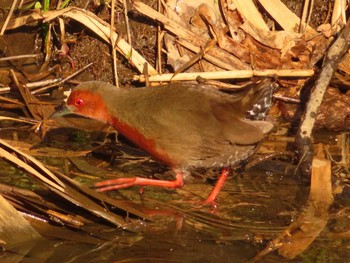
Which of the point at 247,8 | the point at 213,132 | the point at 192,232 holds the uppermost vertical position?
the point at 247,8

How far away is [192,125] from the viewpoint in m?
5.47

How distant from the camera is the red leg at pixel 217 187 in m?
5.67

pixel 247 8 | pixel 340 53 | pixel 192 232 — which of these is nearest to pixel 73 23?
pixel 247 8

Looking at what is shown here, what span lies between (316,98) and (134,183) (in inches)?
62.8

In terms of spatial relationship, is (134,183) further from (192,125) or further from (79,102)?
(79,102)

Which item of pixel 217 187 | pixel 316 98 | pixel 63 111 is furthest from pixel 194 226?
pixel 316 98

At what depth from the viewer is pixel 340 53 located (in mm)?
6695

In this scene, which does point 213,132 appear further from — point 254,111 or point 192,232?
point 192,232

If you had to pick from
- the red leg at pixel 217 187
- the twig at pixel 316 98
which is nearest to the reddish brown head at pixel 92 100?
the red leg at pixel 217 187

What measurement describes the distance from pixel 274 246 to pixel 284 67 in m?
2.70

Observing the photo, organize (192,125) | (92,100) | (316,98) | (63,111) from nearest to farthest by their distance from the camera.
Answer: (192,125)
(92,100)
(63,111)
(316,98)

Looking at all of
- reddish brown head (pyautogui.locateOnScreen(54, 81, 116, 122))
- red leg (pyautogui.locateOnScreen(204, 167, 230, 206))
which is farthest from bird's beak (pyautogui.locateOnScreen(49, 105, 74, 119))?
red leg (pyautogui.locateOnScreen(204, 167, 230, 206))

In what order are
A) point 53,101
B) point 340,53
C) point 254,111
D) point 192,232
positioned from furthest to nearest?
point 53,101 < point 340,53 < point 254,111 < point 192,232

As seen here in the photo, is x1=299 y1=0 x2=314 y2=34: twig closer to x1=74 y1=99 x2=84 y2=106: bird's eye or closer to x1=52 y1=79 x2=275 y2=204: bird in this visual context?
x1=52 y1=79 x2=275 y2=204: bird
